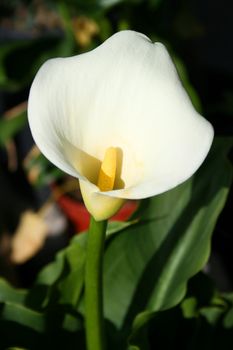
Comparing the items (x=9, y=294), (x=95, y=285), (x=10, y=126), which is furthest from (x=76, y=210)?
(x=95, y=285)

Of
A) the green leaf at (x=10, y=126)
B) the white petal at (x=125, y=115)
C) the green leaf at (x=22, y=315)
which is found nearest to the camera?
the white petal at (x=125, y=115)

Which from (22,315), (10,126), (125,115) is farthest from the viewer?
(10,126)

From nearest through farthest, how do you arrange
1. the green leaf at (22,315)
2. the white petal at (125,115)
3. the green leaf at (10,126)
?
the white petal at (125,115) < the green leaf at (22,315) < the green leaf at (10,126)

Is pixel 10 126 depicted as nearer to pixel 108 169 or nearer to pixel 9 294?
pixel 9 294

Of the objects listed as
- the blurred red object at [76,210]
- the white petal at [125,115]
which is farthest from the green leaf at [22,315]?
the blurred red object at [76,210]

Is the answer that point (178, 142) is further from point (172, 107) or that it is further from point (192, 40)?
point (192, 40)

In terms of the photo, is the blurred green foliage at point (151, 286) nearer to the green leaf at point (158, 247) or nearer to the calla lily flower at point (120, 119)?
the green leaf at point (158, 247)
